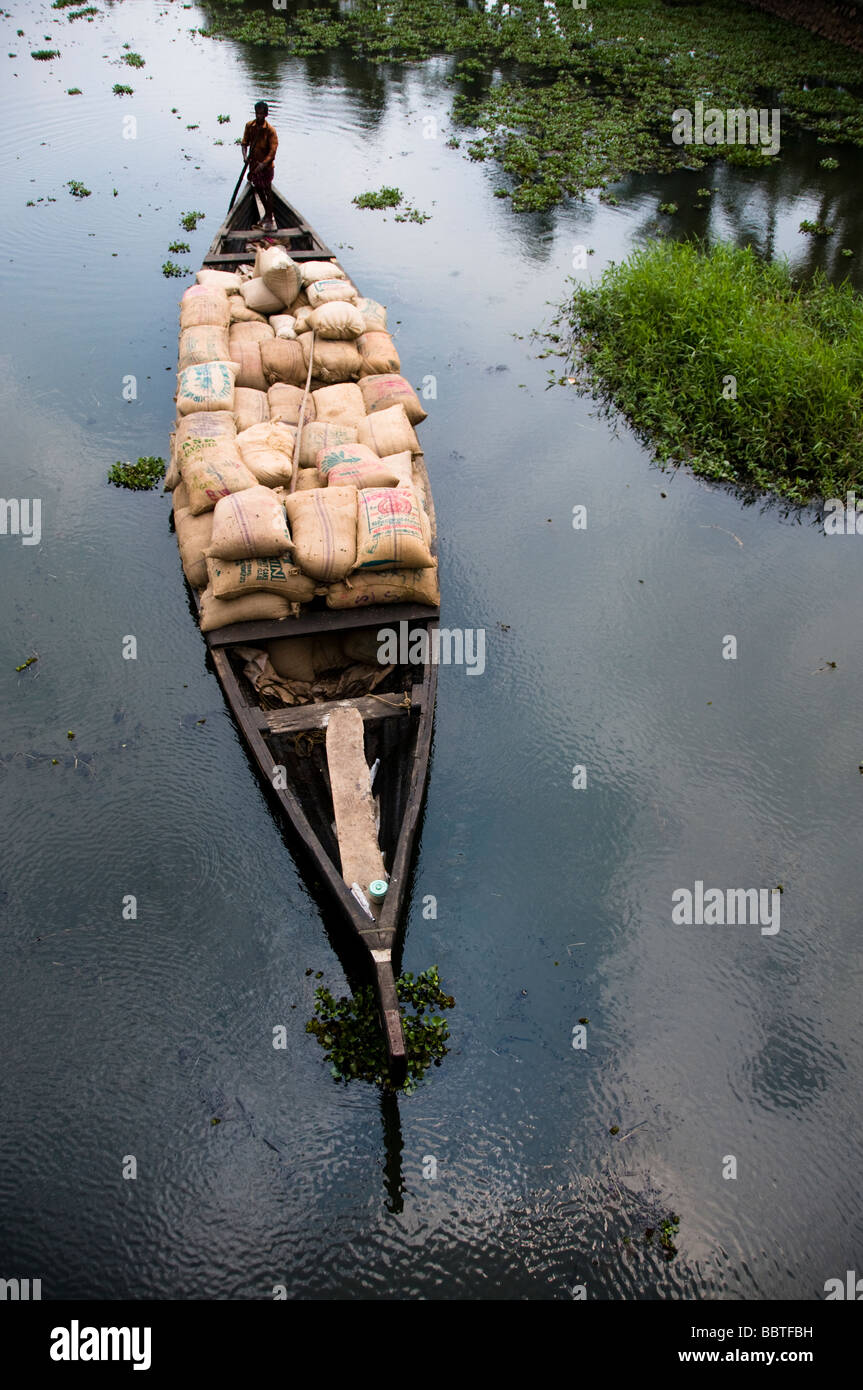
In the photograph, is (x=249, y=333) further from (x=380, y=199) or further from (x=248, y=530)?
(x=380, y=199)

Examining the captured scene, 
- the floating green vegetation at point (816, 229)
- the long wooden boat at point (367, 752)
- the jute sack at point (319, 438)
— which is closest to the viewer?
the long wooden boat at point (367, 752)

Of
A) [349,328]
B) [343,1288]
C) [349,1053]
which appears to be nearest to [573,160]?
[349,328]

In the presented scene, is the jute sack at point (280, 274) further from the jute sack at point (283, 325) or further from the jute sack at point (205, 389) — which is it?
the jute sack at point (205, 389)

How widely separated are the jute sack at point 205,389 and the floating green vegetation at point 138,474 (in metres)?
1.44

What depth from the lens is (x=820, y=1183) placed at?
4711 millimetres

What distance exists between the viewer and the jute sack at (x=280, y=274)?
9234 mm

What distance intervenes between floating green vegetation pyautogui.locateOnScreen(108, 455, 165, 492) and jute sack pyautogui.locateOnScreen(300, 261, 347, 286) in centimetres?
271

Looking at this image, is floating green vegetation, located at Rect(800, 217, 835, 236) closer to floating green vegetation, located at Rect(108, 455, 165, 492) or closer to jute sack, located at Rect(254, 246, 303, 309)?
jute sack, located at Rect(254, 246, 303, 309)

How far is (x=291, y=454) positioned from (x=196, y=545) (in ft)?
4.26

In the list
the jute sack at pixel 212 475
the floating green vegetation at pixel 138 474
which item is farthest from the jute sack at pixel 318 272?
the jute sack at pixel 212 475

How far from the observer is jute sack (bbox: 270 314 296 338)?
898 cm

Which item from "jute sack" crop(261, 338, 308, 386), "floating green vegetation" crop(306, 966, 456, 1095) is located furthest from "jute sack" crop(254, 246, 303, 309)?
"floating green vegetation" crop(306, 966, 456, 1095)

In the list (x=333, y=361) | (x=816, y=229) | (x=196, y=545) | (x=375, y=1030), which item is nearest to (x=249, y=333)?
(x=333, y=361)
